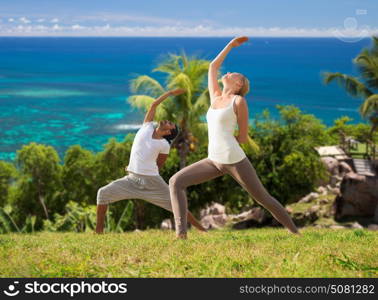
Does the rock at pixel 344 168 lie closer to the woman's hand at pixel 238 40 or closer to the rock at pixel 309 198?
the rock at pixel 309 198

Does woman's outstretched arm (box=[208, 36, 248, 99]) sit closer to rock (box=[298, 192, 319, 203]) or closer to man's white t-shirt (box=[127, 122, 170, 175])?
man's white t-shirt (box=[127, 122, 170, 175])

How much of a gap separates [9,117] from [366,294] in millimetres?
135691

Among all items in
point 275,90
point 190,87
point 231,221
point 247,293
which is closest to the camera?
point 247,293

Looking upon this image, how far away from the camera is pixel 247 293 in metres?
5.37

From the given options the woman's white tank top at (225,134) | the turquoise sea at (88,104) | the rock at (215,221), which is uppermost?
the woman's white tank top at (225,134)

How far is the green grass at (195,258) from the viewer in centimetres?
609

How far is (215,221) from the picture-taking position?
33.2 m

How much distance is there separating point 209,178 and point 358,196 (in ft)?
65.4

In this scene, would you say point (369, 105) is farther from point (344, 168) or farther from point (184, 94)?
point (344, 168)

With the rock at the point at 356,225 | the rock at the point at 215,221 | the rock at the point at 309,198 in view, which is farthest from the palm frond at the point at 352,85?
the rock at the point at 215,221

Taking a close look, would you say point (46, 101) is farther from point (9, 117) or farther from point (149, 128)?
point (149, 128)

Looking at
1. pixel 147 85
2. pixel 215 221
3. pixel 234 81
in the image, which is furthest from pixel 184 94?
pixel 234 81

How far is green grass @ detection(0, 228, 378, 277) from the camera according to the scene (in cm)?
609

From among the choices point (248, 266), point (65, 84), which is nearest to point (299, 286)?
point (248, 266)
